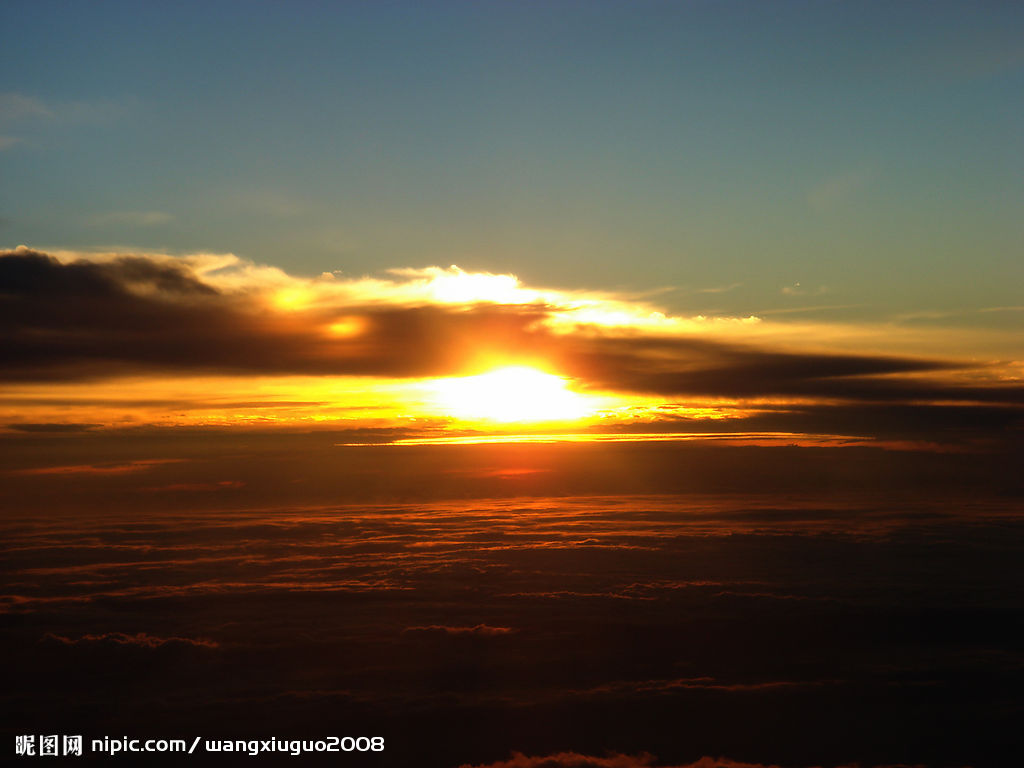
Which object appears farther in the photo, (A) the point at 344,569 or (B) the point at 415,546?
(B) the point at 415,546

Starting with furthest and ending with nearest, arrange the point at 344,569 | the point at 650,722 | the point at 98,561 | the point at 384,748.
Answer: the point at 98,561, the point at 344,569, the point at 650,722, the point at 384,748

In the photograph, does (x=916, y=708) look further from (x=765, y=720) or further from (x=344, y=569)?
(x=344, y=569)

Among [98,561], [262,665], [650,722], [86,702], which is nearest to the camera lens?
[650,722]

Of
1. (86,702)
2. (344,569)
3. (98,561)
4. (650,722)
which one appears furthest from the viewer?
(98,561)

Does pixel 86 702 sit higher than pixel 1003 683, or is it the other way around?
pixel 86 702

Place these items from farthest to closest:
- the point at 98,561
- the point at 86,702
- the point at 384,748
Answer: the point at 98,561 < the point at 86,702 < the point at 384,748

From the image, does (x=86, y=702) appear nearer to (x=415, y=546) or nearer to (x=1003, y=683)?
(x=415, y=546)

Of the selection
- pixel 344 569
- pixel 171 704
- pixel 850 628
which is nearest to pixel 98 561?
pixel 344 569

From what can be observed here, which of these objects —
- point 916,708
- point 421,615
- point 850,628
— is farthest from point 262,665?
point 850,628

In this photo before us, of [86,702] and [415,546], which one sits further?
[415,546]
